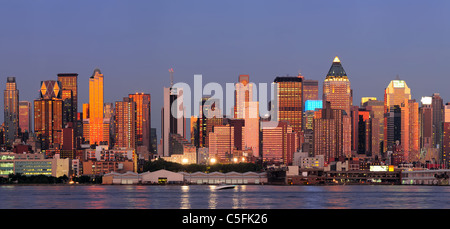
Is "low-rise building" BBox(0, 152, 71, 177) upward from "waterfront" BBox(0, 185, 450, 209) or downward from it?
downward

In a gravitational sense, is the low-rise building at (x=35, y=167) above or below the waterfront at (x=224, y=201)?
below

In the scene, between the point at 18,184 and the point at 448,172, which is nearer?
the point at 18,184

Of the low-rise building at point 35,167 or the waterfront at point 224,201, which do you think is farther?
the low-rise building at point 35,167

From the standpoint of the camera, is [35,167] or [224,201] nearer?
[224,201]

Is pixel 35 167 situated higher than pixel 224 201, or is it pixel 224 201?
pixel 224 201

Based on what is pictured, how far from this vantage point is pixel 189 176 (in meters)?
182

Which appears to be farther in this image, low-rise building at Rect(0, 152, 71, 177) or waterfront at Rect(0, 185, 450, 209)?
low-rise building at Rect(0, 152, 71, 177)
